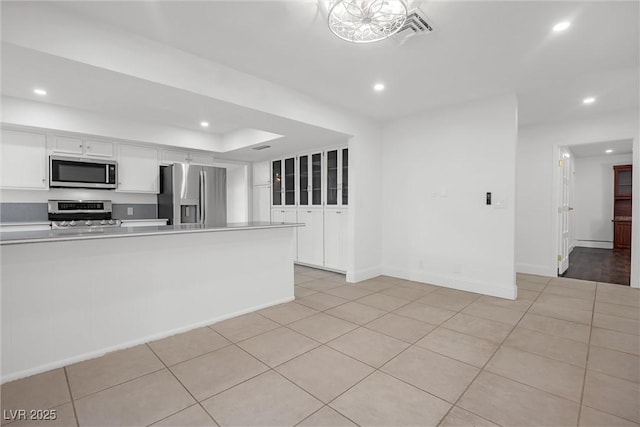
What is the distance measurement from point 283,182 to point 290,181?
20 centimetres

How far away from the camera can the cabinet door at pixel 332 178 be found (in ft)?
15.4

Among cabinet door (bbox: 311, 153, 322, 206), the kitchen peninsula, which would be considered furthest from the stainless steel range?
cabinet door (bbox: 311, 153, 322, 206)

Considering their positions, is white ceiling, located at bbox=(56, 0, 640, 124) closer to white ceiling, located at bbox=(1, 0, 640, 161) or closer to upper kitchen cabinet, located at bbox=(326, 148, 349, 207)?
white ceiling, located at bbox=(1, 0, 640, 161)

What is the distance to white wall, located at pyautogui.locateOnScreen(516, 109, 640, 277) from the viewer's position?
169 inches

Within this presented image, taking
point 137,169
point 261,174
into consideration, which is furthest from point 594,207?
point 137,169

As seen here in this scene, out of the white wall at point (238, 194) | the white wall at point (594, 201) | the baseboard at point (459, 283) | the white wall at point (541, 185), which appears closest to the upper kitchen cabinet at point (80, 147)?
the white wall at point (238, 194)

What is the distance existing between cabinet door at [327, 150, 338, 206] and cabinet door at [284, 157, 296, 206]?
87 centimetres

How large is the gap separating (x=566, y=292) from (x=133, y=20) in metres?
5.29

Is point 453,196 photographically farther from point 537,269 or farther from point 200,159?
point 200,159

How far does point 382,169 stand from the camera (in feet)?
15.1

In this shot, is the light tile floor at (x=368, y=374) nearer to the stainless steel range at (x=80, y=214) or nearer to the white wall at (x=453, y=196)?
the white wall at (x=453, y=196)

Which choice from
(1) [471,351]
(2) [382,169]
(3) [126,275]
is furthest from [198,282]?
(2) [382,169]

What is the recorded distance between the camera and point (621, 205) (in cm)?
694

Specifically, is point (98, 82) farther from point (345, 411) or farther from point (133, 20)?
point (345, 411)
